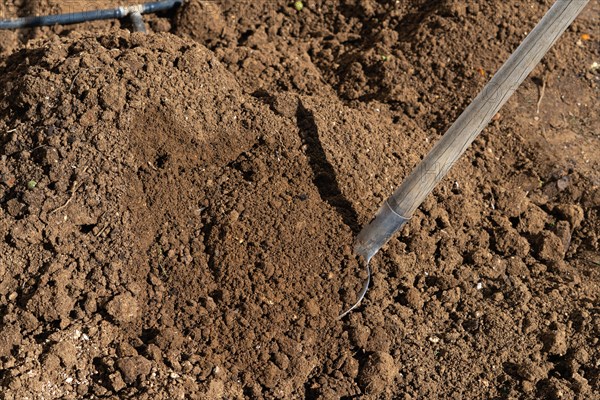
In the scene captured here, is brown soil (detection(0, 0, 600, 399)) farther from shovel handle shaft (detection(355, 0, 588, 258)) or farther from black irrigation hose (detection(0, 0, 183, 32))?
black irrigation hose (detection(0, 0, 183, 32))

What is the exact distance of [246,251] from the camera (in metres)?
3.98

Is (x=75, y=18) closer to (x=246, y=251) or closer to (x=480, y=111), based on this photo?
(x=246, y=251)

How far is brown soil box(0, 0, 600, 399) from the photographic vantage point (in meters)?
3.73

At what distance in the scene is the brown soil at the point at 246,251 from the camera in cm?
373

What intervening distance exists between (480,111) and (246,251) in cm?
149

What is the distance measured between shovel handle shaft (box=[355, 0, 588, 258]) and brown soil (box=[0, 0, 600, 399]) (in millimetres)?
470

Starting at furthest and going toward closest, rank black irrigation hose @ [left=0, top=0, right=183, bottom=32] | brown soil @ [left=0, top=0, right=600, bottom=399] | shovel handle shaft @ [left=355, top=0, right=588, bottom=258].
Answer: black irrigation hose @ [left=0, top=0, right=183, bottom=32]
brown soil @ [left=0, top=0, right=600, bottom=399]
shovel handle shaft @ [left=355, top=0, right=588, bottom=258]

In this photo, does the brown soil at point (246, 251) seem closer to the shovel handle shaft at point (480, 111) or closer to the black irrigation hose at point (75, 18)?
the shovel handle shaft at point (480, 111)

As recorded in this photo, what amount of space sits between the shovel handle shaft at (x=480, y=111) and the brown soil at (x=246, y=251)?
470 millimetres

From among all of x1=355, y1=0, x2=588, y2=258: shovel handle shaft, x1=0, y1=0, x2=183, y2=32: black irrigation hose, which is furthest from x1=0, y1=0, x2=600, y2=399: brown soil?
x1=0, y1=0, x2=183, y2=32: black irrigation hose

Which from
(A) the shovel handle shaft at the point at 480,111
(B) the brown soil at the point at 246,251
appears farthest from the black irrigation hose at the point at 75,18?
(A) the shovel handle shaft at the point at 480,111

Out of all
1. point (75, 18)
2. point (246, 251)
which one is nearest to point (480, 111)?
point (246, 251)

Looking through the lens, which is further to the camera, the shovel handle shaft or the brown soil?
the brown soil

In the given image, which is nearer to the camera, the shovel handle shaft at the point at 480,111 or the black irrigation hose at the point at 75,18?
the shovel handle shaft at the point at 480,111
